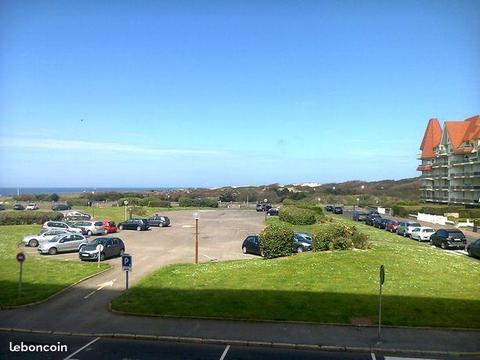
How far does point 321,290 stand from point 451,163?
7392 cm

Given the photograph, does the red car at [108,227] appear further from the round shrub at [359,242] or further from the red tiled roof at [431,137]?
the red tiled roof at [431,137]

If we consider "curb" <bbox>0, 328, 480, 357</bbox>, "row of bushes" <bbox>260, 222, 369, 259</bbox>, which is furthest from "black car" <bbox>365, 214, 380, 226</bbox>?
"curb" <bbox>0, 328, 480, 357</bbox>

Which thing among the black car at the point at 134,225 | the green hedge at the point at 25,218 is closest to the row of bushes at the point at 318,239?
the black car at the point at 134,225

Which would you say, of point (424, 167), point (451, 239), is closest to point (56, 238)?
point (451, 239)

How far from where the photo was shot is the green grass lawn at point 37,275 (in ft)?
66.0

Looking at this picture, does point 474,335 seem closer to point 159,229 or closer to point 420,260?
point 420,260

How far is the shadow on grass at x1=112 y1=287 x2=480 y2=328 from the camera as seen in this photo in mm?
16312

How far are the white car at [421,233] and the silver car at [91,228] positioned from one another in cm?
2894

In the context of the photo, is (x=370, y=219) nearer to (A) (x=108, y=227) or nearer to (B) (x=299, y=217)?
(B) (x=299, y=217)

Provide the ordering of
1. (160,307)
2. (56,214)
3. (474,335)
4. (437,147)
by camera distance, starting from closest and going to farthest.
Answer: (474,335), (160,307), (56,214), (437,147)

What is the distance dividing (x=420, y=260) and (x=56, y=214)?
44216 millimetres

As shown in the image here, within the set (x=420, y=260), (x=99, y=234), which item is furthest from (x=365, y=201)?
(x=420, y=260)

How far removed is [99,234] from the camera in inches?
1761

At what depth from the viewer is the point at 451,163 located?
277 ft
